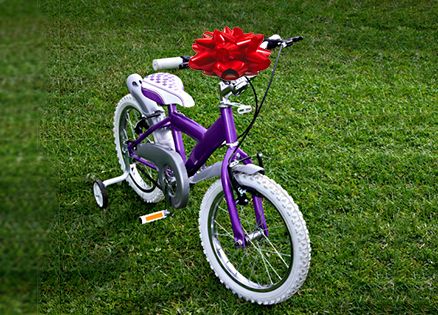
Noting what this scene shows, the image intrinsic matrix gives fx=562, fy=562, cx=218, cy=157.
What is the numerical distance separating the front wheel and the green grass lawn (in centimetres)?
12

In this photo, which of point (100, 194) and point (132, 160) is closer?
point (100, 194)

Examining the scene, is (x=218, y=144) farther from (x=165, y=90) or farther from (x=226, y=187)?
(x=165, y=90)

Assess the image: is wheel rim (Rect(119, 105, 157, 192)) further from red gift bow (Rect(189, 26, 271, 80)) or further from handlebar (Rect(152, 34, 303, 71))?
red gift bow (Rect(189, 26, 271, 80))

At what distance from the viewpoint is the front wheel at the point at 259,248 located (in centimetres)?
252

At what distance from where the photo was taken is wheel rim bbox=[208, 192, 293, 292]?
112 inches

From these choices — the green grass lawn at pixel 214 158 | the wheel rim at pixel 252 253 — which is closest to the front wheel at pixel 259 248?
the wheel rim at pixel 252 253

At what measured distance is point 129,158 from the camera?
3604 millimetres

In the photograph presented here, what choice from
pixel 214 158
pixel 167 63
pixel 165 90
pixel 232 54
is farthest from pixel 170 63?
pixel 214 158

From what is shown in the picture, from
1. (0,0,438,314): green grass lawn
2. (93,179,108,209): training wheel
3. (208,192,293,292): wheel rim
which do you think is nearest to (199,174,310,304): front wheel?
(208,192,293,292): wheel rim

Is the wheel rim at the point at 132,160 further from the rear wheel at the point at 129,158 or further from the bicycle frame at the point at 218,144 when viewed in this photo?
the bicycle frame at the point at 218,144

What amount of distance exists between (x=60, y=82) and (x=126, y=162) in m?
1.81

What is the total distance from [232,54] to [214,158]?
169 centimetres

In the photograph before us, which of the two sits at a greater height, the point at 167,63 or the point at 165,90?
the point at 167,63

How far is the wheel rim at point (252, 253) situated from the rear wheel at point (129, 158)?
0.49 m
